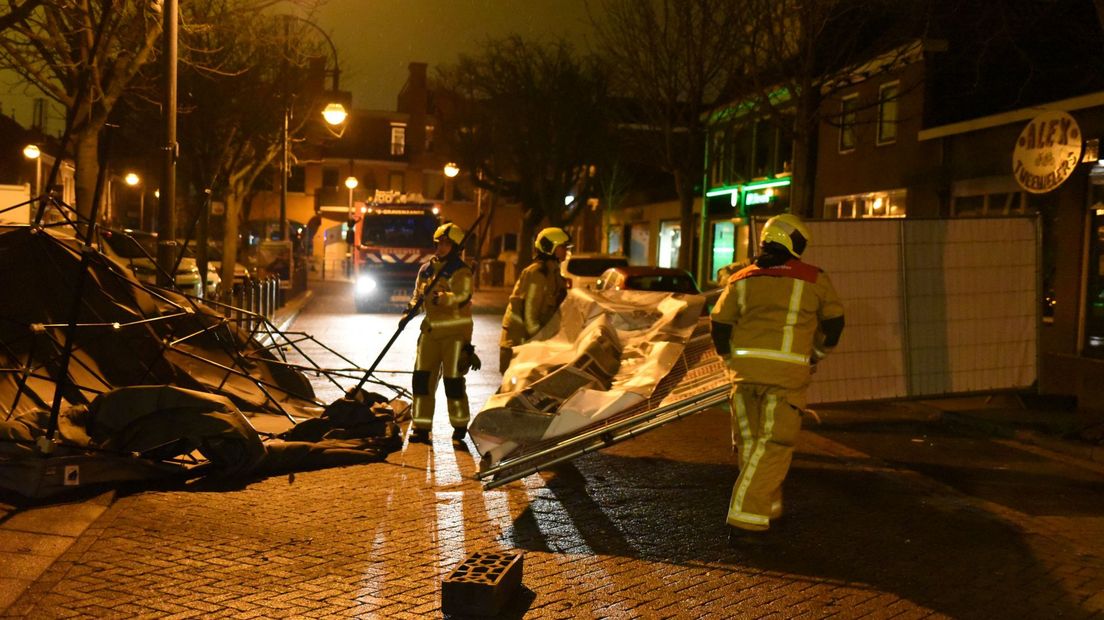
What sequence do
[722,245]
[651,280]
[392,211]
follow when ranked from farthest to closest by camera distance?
[722,245] < [392,211] < [651,280]

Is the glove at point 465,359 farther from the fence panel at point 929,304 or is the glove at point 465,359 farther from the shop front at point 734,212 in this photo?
the shop front at point 734,212

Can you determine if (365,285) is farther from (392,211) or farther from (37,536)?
(37,536)

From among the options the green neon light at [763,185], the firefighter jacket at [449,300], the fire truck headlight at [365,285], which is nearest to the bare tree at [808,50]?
the green neon light at [763,185]

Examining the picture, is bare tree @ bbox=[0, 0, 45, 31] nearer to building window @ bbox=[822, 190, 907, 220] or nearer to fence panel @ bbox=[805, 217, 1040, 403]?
fence panel @ bbox=[805, 217, 1040, 403]

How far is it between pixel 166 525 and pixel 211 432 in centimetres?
96

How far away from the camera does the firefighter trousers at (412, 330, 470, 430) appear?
9.30 meters

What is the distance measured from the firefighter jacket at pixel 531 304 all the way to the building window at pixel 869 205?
486 inches

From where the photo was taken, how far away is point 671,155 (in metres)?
27.7

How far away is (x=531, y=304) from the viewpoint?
922 cm

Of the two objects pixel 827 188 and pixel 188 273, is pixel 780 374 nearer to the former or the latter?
pixel 188 273

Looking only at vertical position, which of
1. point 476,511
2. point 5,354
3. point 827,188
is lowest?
point 476,511

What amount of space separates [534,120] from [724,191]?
8.63 metres

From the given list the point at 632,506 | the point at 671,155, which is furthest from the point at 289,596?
the point at 671,155

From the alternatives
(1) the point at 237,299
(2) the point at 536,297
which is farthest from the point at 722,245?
(2) the point at 536,297
